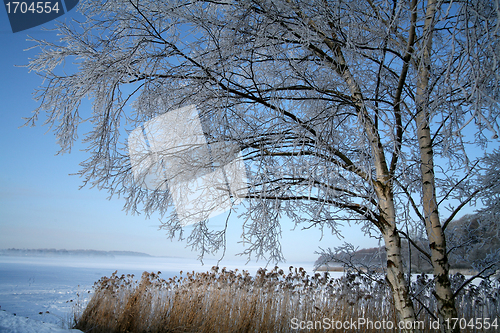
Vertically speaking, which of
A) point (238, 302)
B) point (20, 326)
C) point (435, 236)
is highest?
point (435, 236)

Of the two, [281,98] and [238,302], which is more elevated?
[281,98]

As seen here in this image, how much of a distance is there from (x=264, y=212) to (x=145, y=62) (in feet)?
6.93

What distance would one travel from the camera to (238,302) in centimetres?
462

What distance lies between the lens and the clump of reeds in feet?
14.1

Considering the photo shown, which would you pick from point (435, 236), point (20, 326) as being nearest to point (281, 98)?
point (435, 236)

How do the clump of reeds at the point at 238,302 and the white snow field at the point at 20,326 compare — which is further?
the clump of reeds at the point at 238,302

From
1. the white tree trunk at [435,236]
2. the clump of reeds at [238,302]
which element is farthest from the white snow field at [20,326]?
the white tree trunk at [435,236]

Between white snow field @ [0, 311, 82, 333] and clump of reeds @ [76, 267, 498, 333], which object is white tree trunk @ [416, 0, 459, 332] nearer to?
clump of reeds @ [76, 267, 498, 333]

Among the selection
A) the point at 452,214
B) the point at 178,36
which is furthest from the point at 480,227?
the point at 178,36

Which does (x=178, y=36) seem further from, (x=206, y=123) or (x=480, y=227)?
(x=480, y=227)

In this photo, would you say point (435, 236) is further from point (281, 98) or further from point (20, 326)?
point (20, 326)

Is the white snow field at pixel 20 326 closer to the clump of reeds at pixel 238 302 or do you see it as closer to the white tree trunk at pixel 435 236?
the clump of reeds at pixel 238 302

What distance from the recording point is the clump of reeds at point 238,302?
431 cm

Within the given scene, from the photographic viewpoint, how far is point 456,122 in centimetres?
192
